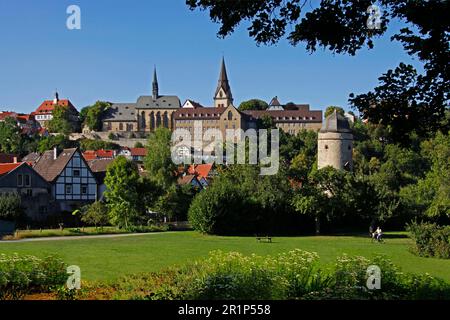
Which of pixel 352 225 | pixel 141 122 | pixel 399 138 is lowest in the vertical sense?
pixel 352 225

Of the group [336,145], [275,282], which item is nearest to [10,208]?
[275,282]

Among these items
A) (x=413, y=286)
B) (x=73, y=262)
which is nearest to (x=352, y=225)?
(x=73, y=262)

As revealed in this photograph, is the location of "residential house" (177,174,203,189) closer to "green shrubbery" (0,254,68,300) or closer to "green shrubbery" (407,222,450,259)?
"green shrubbery" (407,222,450,259)

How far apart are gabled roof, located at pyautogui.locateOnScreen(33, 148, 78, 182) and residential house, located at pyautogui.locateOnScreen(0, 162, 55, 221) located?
90.3 inches

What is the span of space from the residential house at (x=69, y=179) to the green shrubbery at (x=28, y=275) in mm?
41348

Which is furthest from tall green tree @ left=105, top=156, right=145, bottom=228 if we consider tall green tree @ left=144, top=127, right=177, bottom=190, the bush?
tall green tree @ left=144, top=127, right=177, bottom=190

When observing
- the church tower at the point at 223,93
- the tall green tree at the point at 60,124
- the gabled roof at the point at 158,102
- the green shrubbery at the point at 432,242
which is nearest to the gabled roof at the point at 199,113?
the gabled roof at the point at 158,102

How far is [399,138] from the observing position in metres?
10.7

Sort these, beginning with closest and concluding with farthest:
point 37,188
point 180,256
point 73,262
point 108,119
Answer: point 73,262
point 180,256
point 37,188
point 108,119

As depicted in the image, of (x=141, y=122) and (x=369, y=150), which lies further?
(x=141, y=122)

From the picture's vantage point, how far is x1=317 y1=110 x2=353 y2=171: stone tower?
68438 mm

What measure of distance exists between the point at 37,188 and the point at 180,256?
101 feet

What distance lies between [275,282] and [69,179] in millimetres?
46046

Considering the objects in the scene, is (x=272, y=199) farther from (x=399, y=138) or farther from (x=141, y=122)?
(x=141, y=122)
